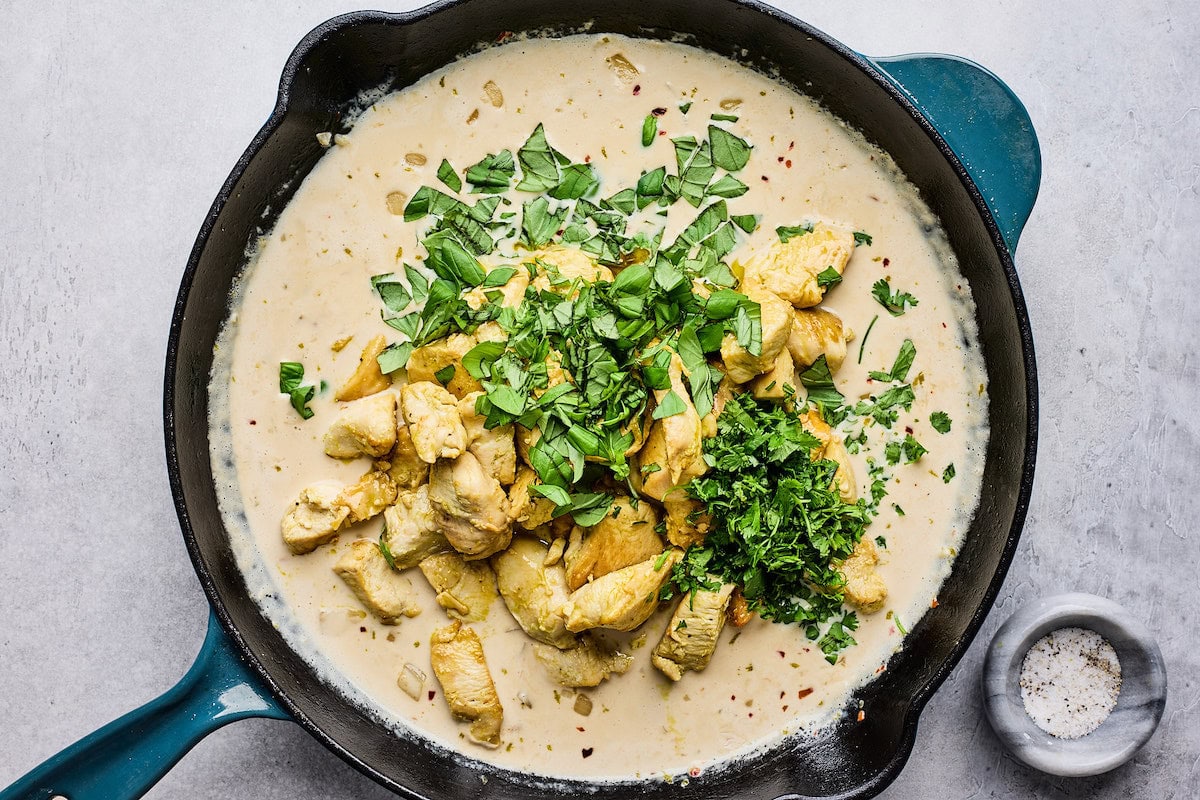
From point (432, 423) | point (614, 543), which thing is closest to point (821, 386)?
point (614, 543)

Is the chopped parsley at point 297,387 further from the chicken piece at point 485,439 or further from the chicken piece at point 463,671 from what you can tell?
the chicken piece at point 463,671

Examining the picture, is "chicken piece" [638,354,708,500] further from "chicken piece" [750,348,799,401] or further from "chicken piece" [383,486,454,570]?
"chicken piece" [383,486,454,570]

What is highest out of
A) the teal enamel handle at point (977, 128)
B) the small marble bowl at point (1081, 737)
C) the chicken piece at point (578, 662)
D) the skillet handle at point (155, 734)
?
the teal enamel handle at point (977, 128)

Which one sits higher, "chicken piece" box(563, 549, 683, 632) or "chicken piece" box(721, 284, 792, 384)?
"chicken piece" box(721, 284, 792, 384)

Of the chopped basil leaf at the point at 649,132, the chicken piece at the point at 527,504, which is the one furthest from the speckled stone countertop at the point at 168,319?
the chicken piece at the point at 527,504

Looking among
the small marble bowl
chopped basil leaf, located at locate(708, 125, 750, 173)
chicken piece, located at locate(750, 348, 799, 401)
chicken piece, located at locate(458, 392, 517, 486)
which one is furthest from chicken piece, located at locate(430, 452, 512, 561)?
the small marble bowl

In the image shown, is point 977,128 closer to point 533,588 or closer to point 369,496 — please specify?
point 533,588
